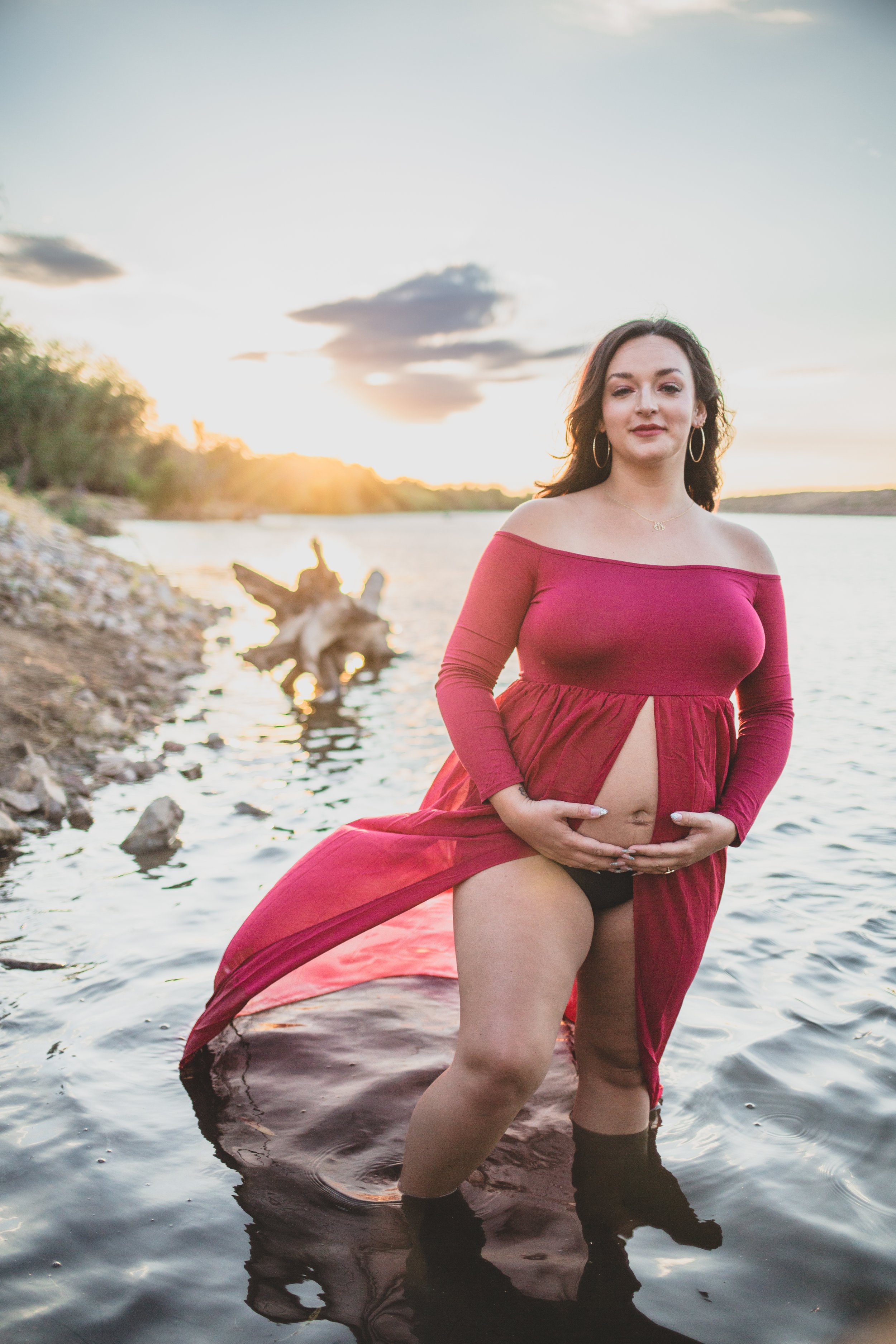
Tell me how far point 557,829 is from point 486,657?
1.93 feet

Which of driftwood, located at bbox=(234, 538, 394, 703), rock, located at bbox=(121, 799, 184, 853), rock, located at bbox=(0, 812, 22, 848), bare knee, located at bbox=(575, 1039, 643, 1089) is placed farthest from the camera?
driftwood, located at bbox=(234, 538, 394, 703)

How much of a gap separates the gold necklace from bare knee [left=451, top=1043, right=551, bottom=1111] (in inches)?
63.1

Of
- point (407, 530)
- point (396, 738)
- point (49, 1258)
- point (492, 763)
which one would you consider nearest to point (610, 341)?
point (492, 763)

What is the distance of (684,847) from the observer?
257 centimetres

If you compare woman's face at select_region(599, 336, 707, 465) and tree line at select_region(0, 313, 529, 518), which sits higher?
tree line at select_region(0, 313, 529, 518)

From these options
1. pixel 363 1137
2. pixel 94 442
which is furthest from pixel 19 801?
pixel 94 442

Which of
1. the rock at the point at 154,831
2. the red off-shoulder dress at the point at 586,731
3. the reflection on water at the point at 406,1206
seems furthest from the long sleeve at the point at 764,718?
the rock at the point at 154,831

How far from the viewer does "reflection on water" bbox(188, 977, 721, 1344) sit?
2.58 m

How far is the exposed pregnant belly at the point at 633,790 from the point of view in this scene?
2627mm


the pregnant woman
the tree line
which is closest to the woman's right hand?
the pregnant woman

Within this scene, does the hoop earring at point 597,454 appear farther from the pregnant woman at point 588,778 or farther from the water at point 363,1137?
the water at point 363,1137

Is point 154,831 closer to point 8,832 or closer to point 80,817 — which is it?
point 80,817

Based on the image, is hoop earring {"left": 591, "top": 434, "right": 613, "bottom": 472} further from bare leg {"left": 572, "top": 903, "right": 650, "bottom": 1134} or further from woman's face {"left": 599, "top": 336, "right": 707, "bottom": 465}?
bare leg {"left": 572, "top": 903, "right": 650, "bottom": 1134}

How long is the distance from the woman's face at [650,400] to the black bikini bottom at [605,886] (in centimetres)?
131
